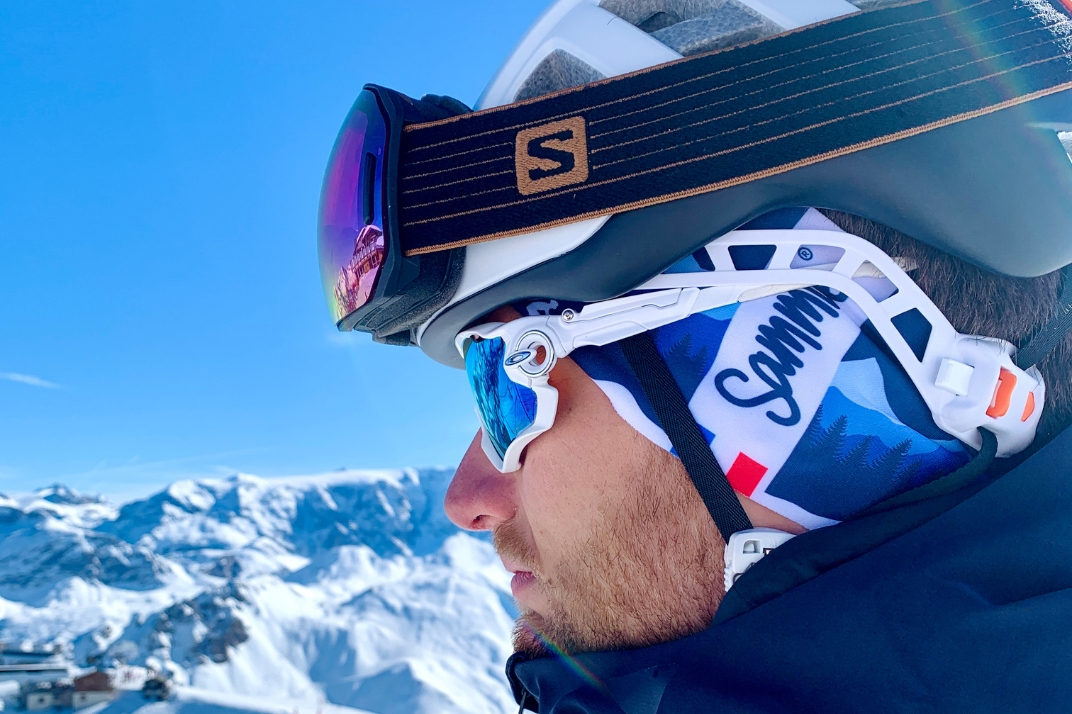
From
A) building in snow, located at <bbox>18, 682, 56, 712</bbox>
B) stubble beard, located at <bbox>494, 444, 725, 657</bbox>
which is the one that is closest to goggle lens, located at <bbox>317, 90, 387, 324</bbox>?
stubble beard, located at <bbox>494, 444, 725, 657</bbox>

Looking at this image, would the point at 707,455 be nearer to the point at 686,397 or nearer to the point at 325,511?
the point at 686,397

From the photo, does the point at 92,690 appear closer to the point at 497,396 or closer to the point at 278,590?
the point at 497,396

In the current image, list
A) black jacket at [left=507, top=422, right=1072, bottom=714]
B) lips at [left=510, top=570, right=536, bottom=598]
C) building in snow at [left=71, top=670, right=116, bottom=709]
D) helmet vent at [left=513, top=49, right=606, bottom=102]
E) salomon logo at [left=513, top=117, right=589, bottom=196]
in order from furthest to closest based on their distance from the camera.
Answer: building in snow at [left=71, top=670, right=116, bottom=709]
lips at [left=510, top=570, right=536, bottom=598]
helmet vent at [left=513, top=49, right=606, bottom=102]
salomon logo at [left=513, top=117, right=589, bottom=196]
black jacket at [left=507, top=422, right=1072, bottom=714]

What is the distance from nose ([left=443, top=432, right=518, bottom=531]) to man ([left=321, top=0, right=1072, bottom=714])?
24 cm

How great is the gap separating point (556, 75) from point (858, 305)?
0.79 meters

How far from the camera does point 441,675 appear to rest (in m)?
Result: 67.6

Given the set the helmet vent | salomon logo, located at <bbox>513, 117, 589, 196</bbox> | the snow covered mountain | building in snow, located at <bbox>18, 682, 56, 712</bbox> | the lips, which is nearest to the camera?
salomon logo, located at <bbox>513, 117, 589, 196</bbox>

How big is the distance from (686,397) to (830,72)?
0.64 m

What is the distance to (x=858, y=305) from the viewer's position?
125 centimetres

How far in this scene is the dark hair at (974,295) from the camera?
1.26 meters

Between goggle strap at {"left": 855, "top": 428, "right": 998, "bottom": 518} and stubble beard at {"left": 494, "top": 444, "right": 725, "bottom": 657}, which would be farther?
stubble beard at {"left": 494, "top": 444, "right": 725, "bottom": 657}

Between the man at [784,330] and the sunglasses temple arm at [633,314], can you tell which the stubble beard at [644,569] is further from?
the sunglasses temple arm at [633,314]

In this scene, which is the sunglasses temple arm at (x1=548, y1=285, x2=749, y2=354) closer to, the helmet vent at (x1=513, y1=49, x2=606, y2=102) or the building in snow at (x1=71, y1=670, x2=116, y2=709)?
the helmet vent at (x1=513, y1=49, x2=606, y2=102)

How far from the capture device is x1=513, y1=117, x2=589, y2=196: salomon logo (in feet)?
4.46
